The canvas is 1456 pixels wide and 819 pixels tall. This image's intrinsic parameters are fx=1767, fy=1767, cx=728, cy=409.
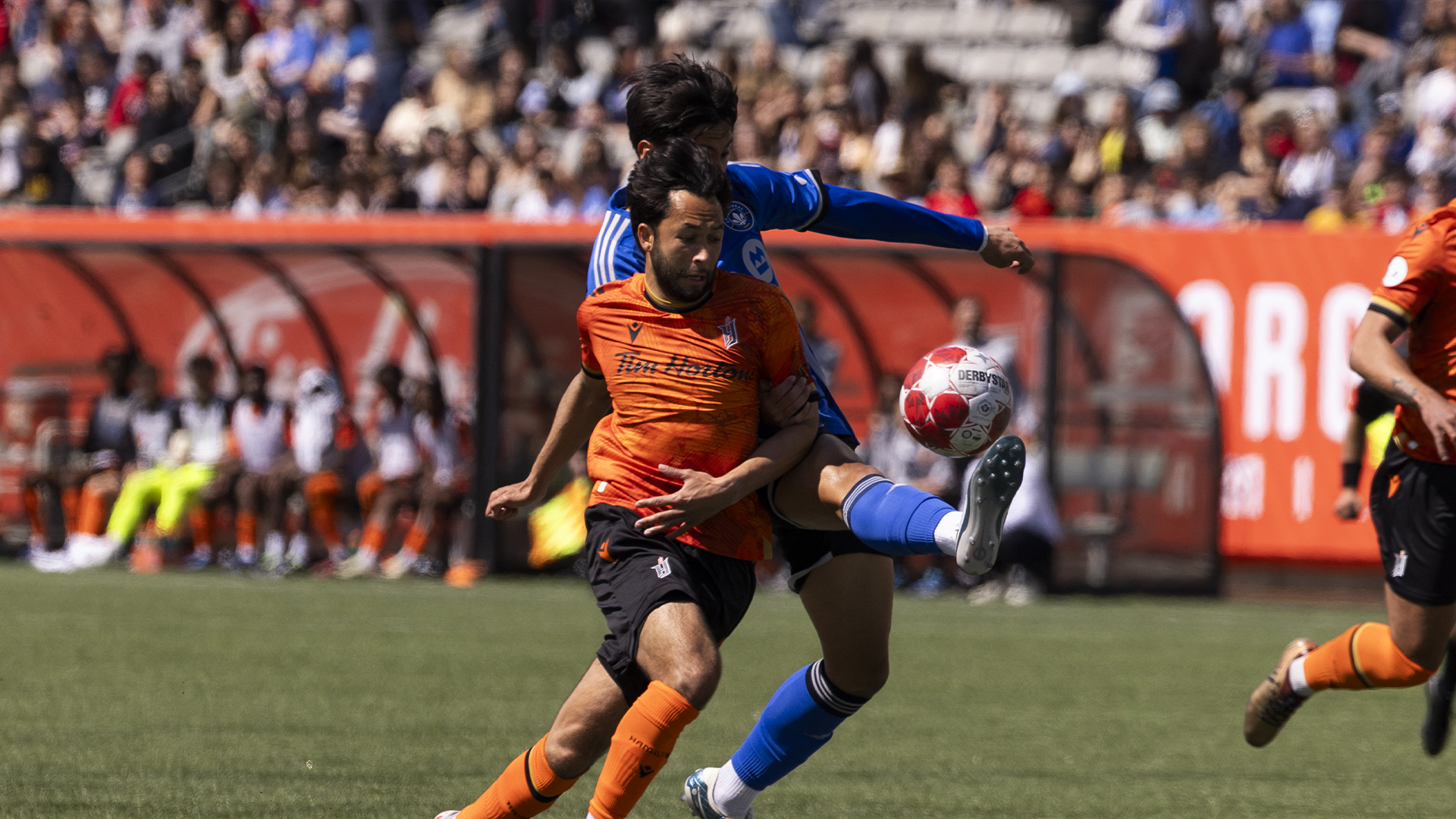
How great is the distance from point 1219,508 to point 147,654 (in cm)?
770

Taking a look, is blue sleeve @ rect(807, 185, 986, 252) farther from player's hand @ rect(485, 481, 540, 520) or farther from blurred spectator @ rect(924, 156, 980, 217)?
blurred spectator @ rect(924, 156, 980, 217)

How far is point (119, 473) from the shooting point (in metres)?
14.4

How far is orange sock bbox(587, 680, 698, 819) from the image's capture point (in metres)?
3.97

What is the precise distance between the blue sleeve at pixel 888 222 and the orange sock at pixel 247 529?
9.99 metres

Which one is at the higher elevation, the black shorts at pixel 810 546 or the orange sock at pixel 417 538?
the black shorts at pixel 810 546

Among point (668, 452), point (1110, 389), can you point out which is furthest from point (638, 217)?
point (1110, 389)

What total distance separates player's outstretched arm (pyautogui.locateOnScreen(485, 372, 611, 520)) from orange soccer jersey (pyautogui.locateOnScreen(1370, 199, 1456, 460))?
Result: 2.53 metres

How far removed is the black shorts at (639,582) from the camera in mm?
4098

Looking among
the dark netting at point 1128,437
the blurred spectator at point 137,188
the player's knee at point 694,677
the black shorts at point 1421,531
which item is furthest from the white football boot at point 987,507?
the blurred spectator at point 137,188

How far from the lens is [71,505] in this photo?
563 inches

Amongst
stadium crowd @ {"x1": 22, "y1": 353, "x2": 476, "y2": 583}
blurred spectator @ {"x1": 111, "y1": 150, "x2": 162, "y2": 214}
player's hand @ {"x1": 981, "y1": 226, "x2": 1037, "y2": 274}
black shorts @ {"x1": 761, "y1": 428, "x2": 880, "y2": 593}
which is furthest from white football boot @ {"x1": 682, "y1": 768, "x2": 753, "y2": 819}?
blurred spectator @ {"x1": 111, "y1": 150, "x2": 162, "y2": 214}

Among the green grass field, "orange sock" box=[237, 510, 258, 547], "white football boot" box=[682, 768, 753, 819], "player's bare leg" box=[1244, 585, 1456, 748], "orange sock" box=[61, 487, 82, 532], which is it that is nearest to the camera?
"white football boot" box=[682, 768, 753, 819]

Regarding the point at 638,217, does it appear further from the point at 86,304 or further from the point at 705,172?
the point at 86,304

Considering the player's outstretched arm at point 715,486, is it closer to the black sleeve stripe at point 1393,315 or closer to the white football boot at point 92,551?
the black sleeve stripe at point 1393,315
